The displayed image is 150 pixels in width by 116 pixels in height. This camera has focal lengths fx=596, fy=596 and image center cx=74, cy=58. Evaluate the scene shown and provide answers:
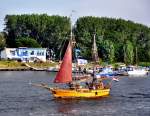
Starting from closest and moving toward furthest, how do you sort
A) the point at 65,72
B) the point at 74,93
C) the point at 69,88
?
the point at 74,93
the point at 65,72
the point at 69,88

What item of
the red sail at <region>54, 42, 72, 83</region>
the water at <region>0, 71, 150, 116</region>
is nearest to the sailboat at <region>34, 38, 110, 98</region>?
the red sail at <region>54, 42, 72, 83</region>

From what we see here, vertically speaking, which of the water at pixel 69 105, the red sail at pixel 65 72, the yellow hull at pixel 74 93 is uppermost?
the red sail at pixel 65 72

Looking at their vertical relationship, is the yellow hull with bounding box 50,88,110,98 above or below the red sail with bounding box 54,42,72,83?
below

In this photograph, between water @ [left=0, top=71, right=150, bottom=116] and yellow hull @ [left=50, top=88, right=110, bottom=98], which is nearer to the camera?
water @ [left=0, top=71, right=150, bottom=116]

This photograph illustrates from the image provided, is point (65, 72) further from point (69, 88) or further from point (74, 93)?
point (74, 93)

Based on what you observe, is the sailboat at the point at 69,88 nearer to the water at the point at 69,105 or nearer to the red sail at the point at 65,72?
the red sail at the point at 65,72

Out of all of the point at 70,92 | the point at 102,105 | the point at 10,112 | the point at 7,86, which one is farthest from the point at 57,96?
the point at 7,86

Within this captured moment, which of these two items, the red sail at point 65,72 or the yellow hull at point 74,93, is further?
the red sail at point 65,72

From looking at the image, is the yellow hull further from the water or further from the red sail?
the red sail

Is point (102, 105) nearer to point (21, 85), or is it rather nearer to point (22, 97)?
point (22, 97)

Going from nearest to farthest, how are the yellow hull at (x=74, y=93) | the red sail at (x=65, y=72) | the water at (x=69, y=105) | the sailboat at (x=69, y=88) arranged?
the water at (x=69, y=105)
the yellow hull at (x=74, y=93)
the sailboat at (x=69, y=88)
the red sail at (x=65, y=72)

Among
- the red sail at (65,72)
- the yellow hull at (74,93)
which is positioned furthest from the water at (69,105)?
the red sail at (65,72)

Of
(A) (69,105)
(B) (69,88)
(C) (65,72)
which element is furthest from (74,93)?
(A) (69,105)

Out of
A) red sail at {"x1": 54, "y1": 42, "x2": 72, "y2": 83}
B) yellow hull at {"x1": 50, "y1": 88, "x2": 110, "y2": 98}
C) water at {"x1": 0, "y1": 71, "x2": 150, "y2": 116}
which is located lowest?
water at {"x1": 0, "y1": 71, "x2": 150, "y2": 116}
